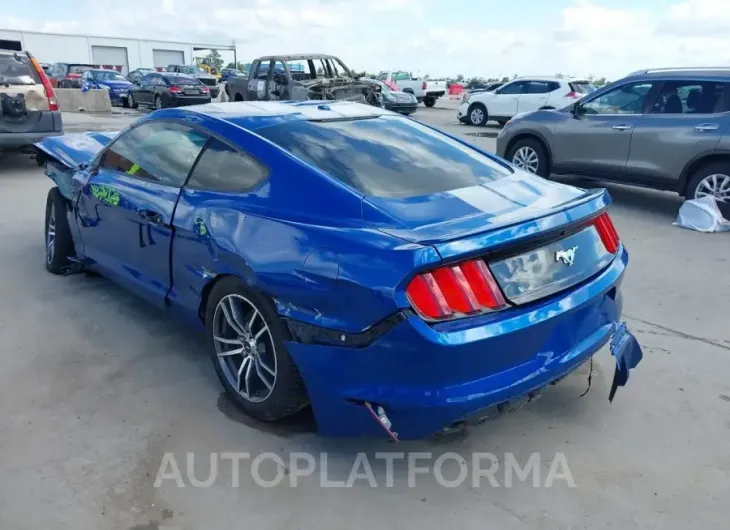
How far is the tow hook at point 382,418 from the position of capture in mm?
2396

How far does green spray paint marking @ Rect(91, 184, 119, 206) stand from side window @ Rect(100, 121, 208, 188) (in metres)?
0.14

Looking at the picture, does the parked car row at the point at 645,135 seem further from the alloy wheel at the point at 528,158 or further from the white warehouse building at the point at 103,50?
the white warehouse building at the point at 103,50

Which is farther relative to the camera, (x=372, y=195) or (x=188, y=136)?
(x=188, y=136)

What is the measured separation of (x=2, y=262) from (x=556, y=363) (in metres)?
4.82

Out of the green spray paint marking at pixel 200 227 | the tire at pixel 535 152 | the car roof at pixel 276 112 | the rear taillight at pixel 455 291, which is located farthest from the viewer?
the tire at pixel 535 152

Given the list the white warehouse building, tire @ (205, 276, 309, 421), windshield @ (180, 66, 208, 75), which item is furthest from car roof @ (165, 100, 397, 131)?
the white warehouse building

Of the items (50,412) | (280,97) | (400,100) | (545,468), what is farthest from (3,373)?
(400,100)

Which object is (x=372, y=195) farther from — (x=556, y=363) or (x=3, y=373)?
(x=3, y=373)

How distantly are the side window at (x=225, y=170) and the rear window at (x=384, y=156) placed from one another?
0.59ft

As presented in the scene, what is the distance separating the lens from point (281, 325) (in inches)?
104

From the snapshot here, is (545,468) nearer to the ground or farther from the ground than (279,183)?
nearer to the ground

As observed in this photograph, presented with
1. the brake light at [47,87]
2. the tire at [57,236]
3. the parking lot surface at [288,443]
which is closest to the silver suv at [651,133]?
the parking lot surface at [288,443]

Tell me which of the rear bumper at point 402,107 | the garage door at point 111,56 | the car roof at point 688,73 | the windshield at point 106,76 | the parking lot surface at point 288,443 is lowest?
the parking lot surface at point 288,443

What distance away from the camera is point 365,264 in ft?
7.66
